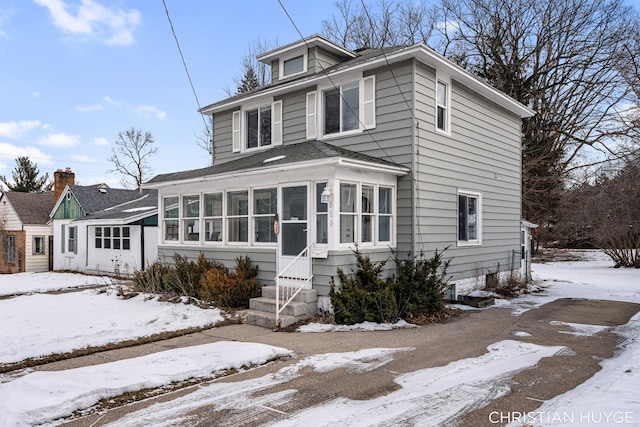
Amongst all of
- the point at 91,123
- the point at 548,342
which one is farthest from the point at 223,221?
the point at 91,123

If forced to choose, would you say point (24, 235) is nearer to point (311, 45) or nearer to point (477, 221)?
point (311, 45)

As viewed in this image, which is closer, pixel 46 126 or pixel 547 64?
pixel 547 64

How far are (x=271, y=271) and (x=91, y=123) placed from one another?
14283mm

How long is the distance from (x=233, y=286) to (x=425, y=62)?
661cm

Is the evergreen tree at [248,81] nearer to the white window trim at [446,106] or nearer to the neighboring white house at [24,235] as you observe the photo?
the neighboring white house at [24,235]

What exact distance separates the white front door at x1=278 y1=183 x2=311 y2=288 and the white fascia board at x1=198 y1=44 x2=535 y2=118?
3257 millimetres

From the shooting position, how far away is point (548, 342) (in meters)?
7.02

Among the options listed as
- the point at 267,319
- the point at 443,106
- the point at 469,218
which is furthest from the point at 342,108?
the point at 267,319

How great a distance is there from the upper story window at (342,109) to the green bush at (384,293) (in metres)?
3.44

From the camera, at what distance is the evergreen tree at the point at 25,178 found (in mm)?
38531

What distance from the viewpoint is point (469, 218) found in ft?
39.9

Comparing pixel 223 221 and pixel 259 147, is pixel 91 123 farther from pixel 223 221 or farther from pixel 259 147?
pixel 223 221

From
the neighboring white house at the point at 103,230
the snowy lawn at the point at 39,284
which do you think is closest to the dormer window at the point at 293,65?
the neighboring white house at the point at 103,230

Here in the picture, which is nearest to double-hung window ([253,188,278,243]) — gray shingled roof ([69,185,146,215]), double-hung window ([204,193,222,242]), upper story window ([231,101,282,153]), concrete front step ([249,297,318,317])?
double-hung window ([204,193,222,242])
